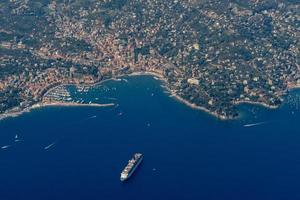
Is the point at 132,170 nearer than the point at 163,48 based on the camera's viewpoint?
Yes

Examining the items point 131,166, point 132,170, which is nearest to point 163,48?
point 131,166

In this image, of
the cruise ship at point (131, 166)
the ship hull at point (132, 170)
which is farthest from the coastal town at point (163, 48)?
the ship hull at point (132, 170)

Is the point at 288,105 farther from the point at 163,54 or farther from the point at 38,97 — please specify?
the point at 38,97

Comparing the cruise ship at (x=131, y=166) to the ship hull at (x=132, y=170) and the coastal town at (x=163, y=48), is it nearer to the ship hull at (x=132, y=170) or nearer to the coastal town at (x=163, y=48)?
the ship hull at (x=132, y=170)

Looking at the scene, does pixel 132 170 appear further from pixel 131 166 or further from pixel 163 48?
pixel 163 48

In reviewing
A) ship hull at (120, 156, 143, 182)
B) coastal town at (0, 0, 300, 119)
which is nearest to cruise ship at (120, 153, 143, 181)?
ship hull at (120, 156, 143, 182)
